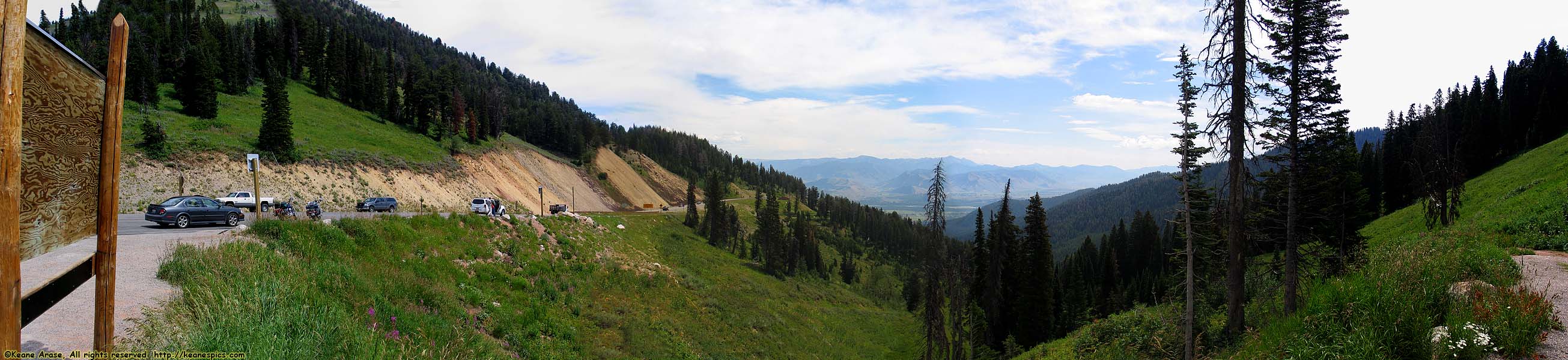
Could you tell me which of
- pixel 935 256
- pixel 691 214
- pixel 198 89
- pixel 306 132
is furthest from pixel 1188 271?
pixel 691 214

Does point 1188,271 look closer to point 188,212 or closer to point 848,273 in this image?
point 188,212

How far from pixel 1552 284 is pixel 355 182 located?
2395 inches

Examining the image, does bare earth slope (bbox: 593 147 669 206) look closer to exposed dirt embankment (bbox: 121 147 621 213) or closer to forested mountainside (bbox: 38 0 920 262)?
forested mountainside (bbox: 38 0 920 262)

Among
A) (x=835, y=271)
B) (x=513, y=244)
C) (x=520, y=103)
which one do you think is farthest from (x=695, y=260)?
(x=520, y=103)

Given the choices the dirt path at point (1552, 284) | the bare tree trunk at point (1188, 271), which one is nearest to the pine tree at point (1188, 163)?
the bare tree trunk at point (1188, 271)

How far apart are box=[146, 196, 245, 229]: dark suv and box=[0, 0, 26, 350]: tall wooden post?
75.0 feet

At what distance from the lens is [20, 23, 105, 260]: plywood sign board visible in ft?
→ 9.17

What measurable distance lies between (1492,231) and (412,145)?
7855 centimetres

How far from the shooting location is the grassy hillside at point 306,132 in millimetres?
39375

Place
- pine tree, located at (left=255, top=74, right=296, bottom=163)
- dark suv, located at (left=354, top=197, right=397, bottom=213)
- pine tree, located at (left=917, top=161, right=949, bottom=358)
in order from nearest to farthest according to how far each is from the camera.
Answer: pine tree, located at (left=917, top=161, right=949, bottom=358)
dark suv, located at (left=354, top=197, right=397, bottom=213)
pine tree, located at (left=255, top=74, right=296, bottom=163)

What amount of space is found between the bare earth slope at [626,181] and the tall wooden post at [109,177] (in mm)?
108016

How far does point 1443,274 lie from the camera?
7977 millimetres

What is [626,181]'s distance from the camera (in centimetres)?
12062

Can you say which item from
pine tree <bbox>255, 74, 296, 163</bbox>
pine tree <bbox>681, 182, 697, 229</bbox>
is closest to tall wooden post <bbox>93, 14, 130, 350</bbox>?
pine tree <bbox>255, 74, 296, 163</bbox>
